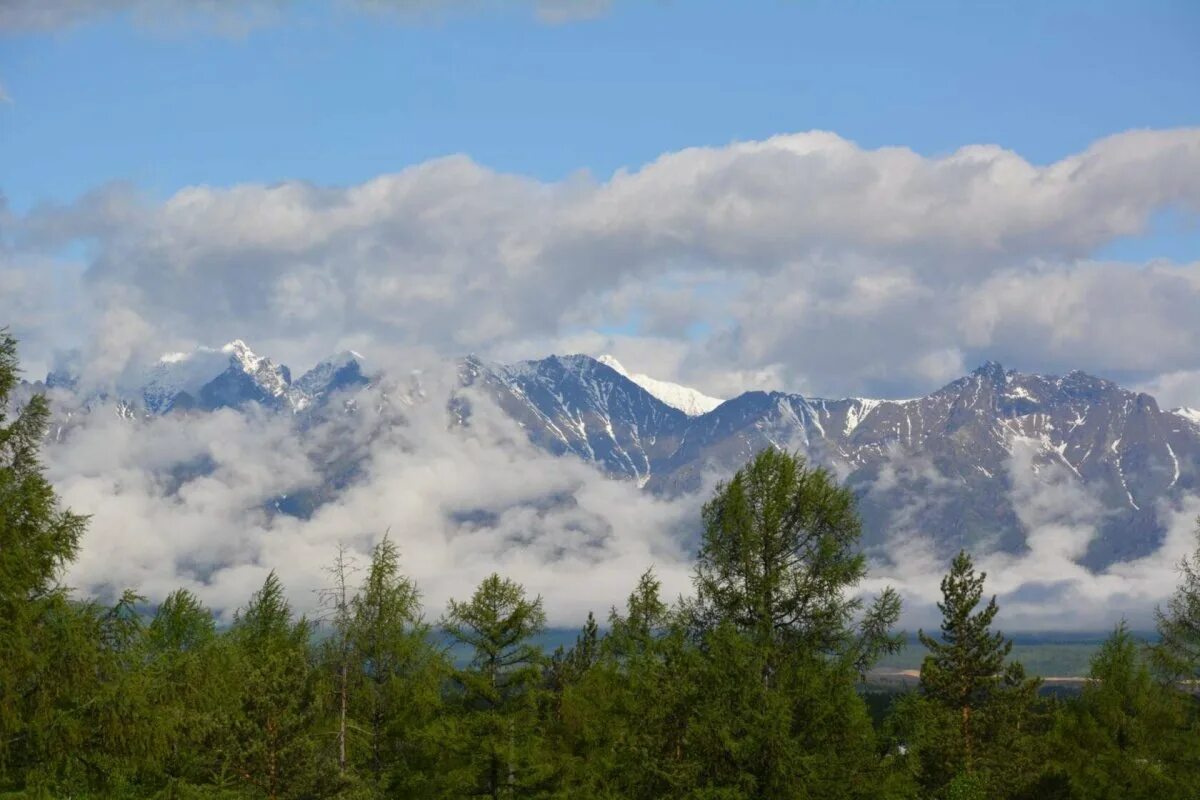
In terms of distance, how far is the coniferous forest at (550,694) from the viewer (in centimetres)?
2584

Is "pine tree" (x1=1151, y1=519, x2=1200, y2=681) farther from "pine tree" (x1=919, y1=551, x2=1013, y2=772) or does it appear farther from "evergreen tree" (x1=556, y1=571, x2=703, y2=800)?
"pine tree" (x1=919, y1=551, x2=1013, y2=772)

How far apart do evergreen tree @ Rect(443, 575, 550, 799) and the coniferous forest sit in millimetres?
95

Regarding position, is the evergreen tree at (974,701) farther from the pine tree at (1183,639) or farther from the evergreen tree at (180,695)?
the evergreen tree at (180,695)

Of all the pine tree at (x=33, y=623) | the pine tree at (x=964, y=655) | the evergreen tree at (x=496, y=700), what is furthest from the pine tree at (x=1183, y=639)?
the pine tree at (x=33, y=623)

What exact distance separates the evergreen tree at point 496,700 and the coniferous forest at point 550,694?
95 millimetres

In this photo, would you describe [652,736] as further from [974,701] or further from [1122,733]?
[1122,733]

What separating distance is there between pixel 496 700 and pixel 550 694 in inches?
164

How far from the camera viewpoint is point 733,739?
3369 cm

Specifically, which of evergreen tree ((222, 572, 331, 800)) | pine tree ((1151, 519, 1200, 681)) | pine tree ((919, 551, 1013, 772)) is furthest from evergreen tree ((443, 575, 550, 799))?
pine tree ((919, 551, 1013, 772))

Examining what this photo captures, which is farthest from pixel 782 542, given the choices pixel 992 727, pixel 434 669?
pixel 992 727

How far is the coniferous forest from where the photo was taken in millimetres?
25844

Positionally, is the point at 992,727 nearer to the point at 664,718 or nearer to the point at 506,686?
the point at 506,686

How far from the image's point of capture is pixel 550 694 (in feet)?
166

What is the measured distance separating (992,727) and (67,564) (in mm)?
→ 47976
